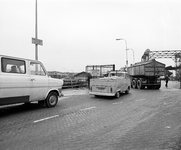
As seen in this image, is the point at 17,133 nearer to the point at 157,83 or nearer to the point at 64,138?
the point at 64,138

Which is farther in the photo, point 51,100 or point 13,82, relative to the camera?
point 51,100

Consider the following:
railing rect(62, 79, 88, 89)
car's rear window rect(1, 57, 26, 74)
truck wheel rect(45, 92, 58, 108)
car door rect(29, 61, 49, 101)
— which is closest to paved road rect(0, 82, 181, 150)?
car door rect(29, 61, 49, 101)

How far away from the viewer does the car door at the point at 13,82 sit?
4824 mm

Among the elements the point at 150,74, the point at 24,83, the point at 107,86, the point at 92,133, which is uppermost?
the point at 150,74

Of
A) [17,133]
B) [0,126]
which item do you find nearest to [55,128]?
[17,133]

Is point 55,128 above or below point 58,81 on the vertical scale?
below

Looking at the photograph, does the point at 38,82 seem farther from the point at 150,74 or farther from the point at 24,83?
the point at 150,74

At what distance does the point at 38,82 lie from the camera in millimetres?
5883

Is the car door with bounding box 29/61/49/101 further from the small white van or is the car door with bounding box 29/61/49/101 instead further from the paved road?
the paved road

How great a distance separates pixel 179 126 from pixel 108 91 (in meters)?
5.07

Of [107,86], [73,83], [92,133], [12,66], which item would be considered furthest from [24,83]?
[73,83]

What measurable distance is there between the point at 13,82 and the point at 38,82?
105 cm

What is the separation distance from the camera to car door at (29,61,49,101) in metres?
5.72

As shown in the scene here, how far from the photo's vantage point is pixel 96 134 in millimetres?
3506
